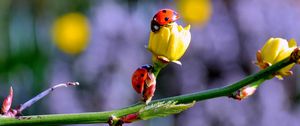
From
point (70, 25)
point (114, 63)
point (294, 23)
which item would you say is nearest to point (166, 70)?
point (114, 63)

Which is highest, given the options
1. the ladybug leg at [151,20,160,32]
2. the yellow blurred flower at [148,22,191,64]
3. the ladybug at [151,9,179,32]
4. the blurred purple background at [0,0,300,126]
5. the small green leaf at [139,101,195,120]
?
the ladybug at [151,9,179,32]

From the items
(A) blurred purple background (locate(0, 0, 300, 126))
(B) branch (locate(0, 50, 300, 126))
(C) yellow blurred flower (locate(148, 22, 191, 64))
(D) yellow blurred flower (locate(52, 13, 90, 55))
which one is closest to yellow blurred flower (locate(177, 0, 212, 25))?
(A) blurred purple background (locate(0, 0, 300, 126))

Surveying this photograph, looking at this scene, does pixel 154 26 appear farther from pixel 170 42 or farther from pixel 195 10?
pixel 195 10

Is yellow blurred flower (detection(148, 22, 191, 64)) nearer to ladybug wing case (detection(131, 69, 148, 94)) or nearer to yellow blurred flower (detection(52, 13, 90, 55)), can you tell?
ladybug wing case (detection(131, 69, 148, 94))

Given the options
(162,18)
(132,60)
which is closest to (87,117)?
(162,18)

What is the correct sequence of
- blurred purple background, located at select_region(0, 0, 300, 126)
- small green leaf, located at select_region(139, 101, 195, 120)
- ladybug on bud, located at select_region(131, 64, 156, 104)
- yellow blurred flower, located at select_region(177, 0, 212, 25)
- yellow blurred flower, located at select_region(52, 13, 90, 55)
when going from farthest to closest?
yellow blurred flower, located at select_region(177, 0, 212, 25) → yellow blurred flower, located at select_region(52, 13, 90, 55) → blurred purple background, located at select_region(0, 0, 300, 126) → ladybug on bud, located at select_region(131, 64, 156, 104) → small green leaf, located at select_region(139, 101, 195, 120)

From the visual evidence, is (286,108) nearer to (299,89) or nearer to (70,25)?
(299,89)

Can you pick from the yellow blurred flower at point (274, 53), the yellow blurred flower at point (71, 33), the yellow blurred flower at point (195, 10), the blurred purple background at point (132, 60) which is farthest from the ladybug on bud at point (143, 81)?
the yellow blurred flower at point (195, 10)
